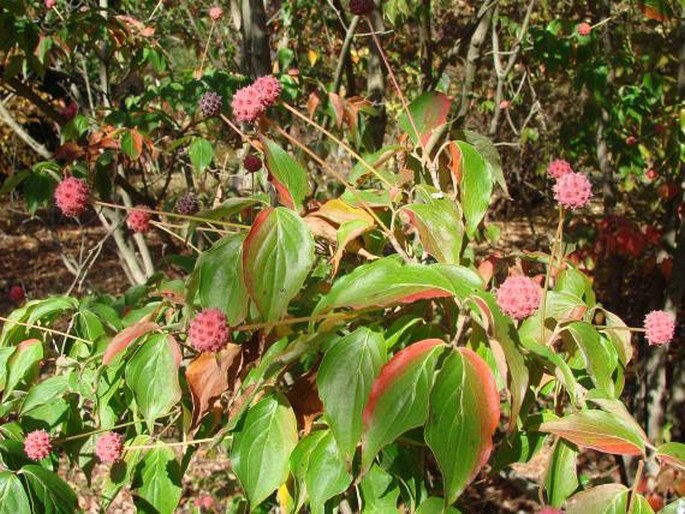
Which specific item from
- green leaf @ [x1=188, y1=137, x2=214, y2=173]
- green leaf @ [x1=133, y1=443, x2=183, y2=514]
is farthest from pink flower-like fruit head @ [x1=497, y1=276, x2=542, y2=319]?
green leaf @ [x1=188, y1=137, x2=214, y2=173]

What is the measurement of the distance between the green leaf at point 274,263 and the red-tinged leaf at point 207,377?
201 millimetres

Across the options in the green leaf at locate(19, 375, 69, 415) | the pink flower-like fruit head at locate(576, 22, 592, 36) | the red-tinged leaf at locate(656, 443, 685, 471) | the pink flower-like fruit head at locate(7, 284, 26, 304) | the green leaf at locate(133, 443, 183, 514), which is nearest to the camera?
the red-tinged leaf at locate(656, 443, 685, 471)

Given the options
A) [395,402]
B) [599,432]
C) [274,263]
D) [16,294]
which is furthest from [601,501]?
[16,294]

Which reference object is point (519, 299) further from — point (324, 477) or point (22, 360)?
point (22, 360)

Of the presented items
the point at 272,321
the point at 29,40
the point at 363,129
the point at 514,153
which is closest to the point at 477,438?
the point at 272,321

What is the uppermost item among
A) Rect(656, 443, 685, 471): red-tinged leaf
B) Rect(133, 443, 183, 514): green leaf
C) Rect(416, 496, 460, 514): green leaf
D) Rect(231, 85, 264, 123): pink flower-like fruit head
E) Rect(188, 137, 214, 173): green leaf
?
Rect(231, 85, 264, 123): pink flower-like fruit head

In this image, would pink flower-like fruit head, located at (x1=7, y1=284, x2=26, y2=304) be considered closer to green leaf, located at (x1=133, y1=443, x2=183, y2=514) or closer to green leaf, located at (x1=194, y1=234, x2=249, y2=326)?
green leaf, located at (x1=133, y1=443, x2=183, y2=514)

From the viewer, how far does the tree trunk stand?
2348mm

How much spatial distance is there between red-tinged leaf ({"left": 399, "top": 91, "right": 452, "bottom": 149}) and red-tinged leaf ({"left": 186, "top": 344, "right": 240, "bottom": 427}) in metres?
0.57

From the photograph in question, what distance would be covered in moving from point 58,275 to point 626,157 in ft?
20.4

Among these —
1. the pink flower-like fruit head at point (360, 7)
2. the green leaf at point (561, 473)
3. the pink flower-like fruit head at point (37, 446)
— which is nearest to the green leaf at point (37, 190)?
the pink flower-like fruit head at point (37, 446)

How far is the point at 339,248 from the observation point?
43.4 inches

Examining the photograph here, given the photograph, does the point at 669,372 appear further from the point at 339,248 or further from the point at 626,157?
the point at 339,248

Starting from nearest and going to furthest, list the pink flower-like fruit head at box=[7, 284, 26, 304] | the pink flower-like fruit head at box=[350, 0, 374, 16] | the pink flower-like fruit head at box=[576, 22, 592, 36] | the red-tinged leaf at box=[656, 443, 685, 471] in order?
the red-tinged leaf at box=[656, 443, 685, 471] → the pink flower-like fruit head at box=[350, 0, 374, 16] → the pink flower-like fruit head at box=[576, 22, 592, 36] → the pink flower-like fruit head at box=[7, 284, 26, 304]
